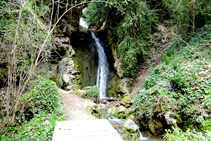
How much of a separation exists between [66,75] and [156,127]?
713cm

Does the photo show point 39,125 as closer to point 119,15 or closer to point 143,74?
point 143,74

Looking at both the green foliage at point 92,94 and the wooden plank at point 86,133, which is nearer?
the wooden plank at point 86,133

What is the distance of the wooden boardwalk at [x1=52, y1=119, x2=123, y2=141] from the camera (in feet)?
6.89

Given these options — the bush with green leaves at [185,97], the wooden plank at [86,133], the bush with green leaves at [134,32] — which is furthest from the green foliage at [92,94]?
the wooden plank at [86,133]

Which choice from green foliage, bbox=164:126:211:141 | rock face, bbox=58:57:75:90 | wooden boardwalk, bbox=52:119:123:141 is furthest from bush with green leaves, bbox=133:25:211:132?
rock face, bbox=58:57:75:90

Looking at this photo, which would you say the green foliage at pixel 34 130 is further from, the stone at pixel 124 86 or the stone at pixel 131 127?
the stone at pixel 124 86

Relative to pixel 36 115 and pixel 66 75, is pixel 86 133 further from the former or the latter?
pixel 66 75

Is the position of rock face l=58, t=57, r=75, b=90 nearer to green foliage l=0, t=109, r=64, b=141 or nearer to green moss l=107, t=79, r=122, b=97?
green moss l=107, t=79, r=122, b=97

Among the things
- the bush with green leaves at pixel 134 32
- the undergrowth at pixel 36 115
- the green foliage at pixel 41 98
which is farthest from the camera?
the bush with green leaves at pixel 134 32

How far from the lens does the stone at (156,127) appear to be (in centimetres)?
414

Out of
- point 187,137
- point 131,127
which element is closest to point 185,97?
point 131,127

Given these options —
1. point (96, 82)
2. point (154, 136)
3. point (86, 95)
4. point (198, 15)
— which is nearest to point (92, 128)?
point (154, 136)

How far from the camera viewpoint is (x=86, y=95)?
8.14 meters

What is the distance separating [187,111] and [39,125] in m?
4.50
